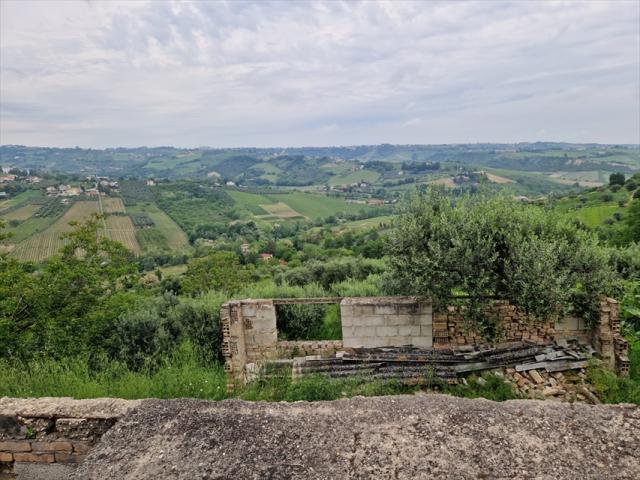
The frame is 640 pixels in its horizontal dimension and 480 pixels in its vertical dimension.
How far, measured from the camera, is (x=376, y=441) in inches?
114

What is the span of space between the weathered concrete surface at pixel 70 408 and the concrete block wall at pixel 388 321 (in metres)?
5.11

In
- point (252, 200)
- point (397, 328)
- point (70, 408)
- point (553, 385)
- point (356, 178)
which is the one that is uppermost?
point (70, 408)

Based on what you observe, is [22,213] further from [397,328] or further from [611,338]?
[611,338]

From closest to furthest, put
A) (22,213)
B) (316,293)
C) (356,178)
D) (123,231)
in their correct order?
(316,293)
(22,213)
(123,231)
(356,178)

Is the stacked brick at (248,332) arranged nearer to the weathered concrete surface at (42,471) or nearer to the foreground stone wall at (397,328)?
the foreground stone wall at (397,328)

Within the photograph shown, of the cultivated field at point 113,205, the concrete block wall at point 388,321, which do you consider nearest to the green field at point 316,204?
the cultivated field at point 113,205

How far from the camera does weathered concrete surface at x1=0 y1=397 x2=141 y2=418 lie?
356 centimetres

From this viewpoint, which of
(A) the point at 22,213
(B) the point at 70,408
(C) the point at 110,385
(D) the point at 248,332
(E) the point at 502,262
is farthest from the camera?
(A) the point at 22,213

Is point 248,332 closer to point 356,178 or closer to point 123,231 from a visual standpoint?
point 123,231

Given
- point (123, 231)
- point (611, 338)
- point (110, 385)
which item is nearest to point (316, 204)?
point (123, 231)

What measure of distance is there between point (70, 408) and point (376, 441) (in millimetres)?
2744

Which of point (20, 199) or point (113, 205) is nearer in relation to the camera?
point (20, 199)

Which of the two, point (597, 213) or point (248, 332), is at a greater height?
point (248, 332)

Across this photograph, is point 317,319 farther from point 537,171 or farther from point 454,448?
point 537,171
